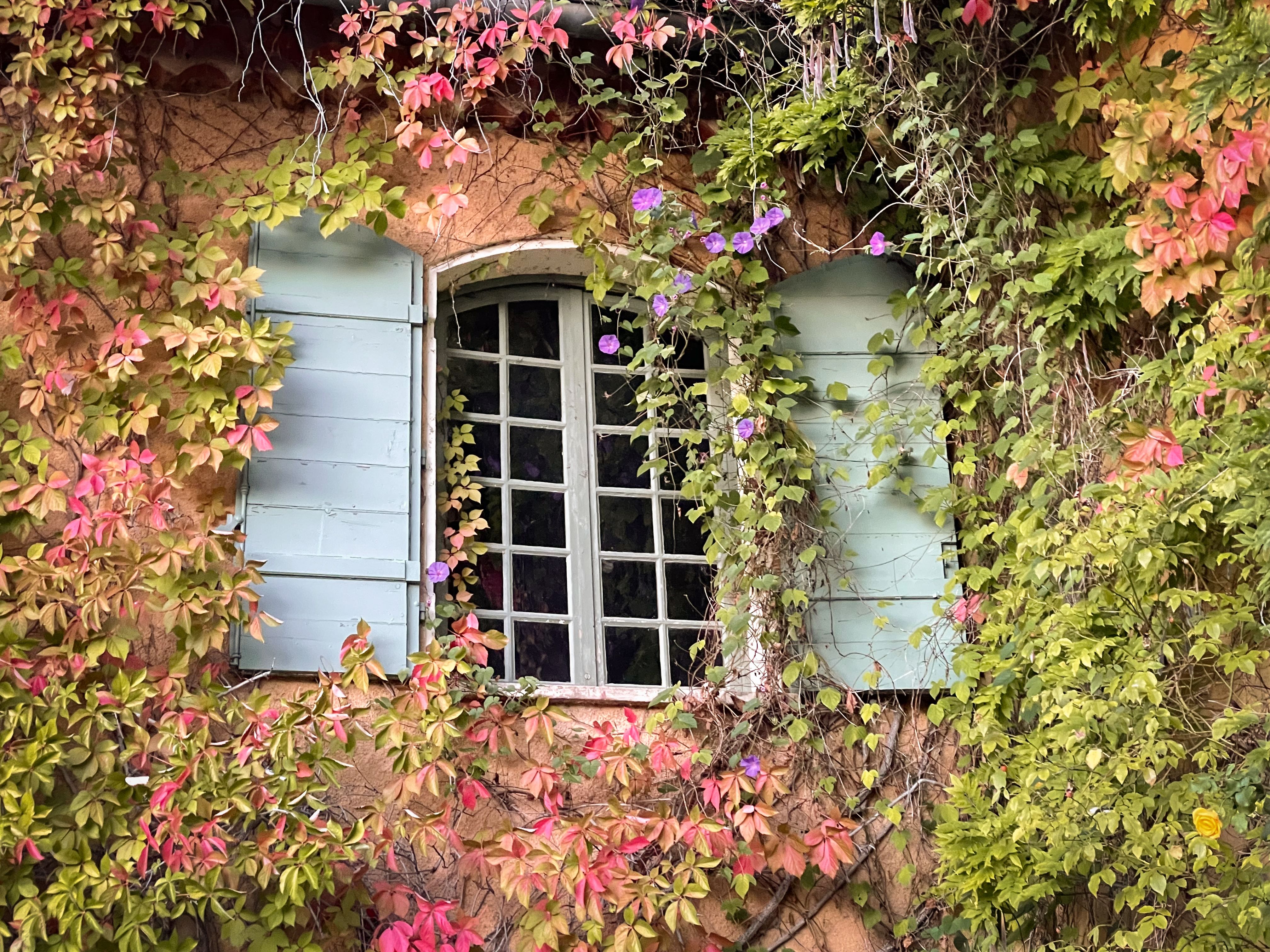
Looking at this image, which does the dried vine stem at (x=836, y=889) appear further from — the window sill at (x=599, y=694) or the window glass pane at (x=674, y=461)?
the window glass pane at (x=674, y=461)

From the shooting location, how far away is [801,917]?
14.4 feet

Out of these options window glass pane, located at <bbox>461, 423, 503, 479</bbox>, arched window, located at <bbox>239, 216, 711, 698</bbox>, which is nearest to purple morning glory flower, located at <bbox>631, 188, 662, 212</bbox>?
arched window, located at <bbox>239, 216, 711, 698</bbox>

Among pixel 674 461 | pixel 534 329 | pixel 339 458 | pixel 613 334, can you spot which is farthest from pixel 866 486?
pixel 339 458

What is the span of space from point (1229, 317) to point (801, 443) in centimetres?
139

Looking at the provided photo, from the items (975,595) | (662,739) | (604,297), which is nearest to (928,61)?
(604,297)

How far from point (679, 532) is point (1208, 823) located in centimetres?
195

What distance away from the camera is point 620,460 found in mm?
4984

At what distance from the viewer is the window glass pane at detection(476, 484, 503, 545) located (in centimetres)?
476

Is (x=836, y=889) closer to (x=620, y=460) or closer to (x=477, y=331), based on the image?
(x=620, y=460)

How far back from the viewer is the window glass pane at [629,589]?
4801 mm

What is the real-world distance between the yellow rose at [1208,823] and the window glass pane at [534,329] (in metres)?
2.53

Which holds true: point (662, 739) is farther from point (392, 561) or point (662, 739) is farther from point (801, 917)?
point (392, 561)

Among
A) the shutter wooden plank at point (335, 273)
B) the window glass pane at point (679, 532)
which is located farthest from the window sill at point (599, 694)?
the shutter wooden plank at point (335, 273)

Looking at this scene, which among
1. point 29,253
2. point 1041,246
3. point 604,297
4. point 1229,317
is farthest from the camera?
point 604,297
